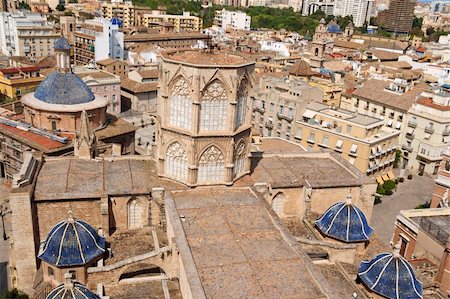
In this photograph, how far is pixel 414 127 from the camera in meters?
65.8

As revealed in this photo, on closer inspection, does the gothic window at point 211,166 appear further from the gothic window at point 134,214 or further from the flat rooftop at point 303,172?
the gothic window at point 134,214

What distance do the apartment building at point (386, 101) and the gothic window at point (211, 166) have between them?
44976 millimetres

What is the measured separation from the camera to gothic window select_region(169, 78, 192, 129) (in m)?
27.0

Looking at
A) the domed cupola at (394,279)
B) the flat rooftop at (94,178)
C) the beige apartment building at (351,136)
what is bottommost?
the beige apartment building at (351,136)

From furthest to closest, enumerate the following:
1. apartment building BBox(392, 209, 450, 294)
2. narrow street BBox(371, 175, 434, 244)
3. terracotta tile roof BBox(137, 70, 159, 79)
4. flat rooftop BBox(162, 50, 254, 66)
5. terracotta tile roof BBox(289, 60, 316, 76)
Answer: terracotta tile roof BBox(289, 60, 316, 76)
terracotta tile roof BBox(137, 70, 159, 79)
narrow street BBox(371, 175, 434, 244)
apartment building BBox(392, 209, 450, 294)
flat rooftop BBox(162, 50, 254, 66)

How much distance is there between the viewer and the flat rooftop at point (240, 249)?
19609mm

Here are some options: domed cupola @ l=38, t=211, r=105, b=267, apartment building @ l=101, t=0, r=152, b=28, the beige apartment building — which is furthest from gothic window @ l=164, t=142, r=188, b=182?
apartment building @ l=101, t=0, r=152, b=28

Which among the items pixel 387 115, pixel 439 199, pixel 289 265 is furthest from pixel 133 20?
pixel 289 265

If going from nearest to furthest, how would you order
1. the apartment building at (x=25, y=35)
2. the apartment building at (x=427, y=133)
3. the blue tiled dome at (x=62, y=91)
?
the blue tiled dome at (x=62, y=91)
the apartment building at (x=427, y=133)
the apartment building at (x=25, y=35)

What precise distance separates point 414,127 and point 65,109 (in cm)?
4868

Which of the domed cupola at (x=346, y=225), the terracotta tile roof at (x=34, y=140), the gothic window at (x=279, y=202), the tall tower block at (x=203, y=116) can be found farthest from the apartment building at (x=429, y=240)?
the terracotta tile roof at (x=34, y=140)

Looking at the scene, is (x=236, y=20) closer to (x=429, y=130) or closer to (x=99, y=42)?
(x=99, y=42)

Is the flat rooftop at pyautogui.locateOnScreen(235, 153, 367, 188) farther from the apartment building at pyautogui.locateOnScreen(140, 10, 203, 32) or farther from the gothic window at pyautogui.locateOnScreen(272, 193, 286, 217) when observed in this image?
the apartment building at pyautogui.locateOnScreen(140, 10, 203, 32)

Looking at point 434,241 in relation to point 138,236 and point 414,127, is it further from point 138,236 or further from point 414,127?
point 414,127
